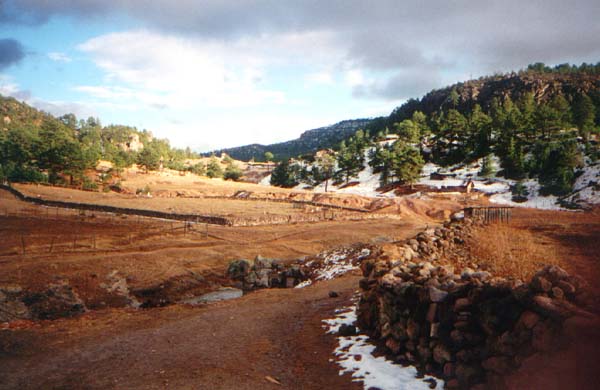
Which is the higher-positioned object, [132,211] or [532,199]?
[532,199]

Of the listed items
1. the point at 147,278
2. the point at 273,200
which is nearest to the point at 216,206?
the point at 273,200

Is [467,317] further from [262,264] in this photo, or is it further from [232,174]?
[232,174]

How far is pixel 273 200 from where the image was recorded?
6538cm

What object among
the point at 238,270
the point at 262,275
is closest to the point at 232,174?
the point at 238,270

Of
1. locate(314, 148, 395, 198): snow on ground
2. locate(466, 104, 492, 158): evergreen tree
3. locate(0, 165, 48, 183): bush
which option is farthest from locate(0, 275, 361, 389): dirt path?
locate(466, 104, 492, 158): evergreen tree

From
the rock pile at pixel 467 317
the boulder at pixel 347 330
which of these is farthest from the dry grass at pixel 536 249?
the boulder at pixel 347 330

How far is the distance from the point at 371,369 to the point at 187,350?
5.05 meters

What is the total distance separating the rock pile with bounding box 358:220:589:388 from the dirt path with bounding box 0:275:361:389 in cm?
156

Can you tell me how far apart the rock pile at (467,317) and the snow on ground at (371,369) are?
10.5 inches

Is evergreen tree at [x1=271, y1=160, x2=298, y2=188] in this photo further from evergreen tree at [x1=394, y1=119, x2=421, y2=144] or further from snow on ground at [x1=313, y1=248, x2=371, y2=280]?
snow on ground at [x1=313, y1=248, x2=371, y2=280]

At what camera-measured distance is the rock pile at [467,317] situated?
5449 mm

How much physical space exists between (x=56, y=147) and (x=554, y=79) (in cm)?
18142

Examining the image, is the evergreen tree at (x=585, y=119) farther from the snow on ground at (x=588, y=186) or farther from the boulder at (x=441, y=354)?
the boulder at (x=441, y=354)

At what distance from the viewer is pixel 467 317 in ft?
21.9
